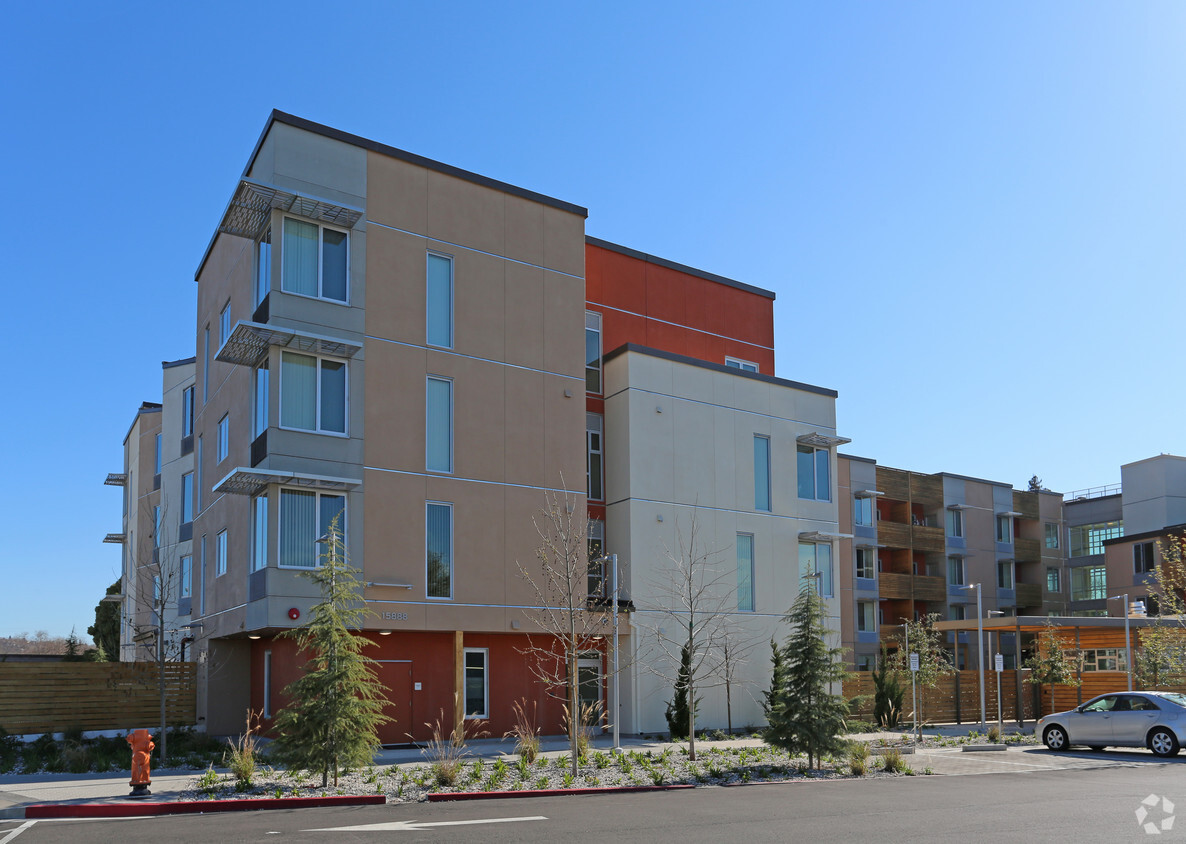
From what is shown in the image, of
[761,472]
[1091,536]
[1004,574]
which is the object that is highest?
[761,472]

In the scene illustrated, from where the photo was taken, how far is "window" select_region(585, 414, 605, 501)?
104ft

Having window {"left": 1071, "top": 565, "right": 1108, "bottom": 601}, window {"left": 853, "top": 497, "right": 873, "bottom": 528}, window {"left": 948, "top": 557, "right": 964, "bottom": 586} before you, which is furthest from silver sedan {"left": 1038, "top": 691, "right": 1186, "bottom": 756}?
window {"left": 1071, "top": 565, "right": 1108, "bottom": 601}

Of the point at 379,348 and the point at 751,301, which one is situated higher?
→ the point at 751,301

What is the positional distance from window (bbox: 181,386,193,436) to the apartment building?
3179 centimetres

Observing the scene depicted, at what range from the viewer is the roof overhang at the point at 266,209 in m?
24.8

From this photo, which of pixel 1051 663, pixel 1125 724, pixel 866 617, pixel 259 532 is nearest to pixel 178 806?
pixel 259 532

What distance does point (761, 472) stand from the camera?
111 feet

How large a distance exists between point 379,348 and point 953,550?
4352 centimetres

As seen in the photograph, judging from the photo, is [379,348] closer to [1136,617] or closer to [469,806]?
[469,806]

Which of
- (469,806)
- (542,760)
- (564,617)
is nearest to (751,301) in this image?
(564,617)

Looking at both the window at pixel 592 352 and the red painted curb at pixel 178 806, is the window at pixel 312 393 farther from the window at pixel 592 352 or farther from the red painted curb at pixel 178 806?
the red painted curb at pixel 178 806

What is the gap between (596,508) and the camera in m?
31.5

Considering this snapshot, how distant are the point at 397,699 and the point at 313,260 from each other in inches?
445

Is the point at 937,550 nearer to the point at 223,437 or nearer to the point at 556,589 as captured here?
the point at 556,589
